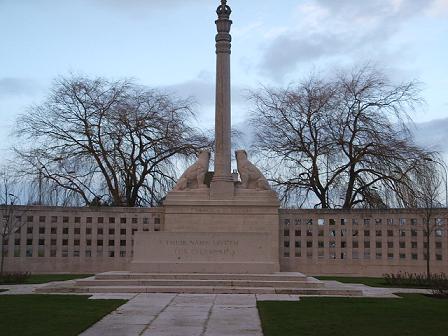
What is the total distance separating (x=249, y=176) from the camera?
30594 millimetres

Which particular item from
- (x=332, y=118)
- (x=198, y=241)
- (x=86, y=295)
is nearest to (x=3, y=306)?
(x=86, y=295)

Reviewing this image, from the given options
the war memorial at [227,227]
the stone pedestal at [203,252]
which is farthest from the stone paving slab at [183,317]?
the war memorial at [227,227]

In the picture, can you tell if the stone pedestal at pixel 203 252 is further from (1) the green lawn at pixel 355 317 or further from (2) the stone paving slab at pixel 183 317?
(1) the green lawn at pixel 355 317

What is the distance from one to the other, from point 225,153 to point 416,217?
9707mm

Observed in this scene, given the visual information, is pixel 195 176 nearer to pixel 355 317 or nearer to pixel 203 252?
pixel 203 252

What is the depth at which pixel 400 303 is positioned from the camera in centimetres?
1827

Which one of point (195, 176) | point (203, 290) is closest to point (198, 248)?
point (203, 290)

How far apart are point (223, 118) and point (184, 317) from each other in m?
15.9

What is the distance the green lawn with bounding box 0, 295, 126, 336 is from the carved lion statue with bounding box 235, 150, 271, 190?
1260 centimetres

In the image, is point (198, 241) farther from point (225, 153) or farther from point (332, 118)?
point (332, 118)

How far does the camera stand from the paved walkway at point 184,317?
42.0 feet

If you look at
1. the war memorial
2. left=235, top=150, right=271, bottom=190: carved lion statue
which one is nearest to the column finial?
the war memorial

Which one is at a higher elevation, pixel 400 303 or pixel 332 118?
pixel 332 118

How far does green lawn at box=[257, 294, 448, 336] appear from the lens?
1296cm
